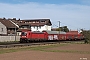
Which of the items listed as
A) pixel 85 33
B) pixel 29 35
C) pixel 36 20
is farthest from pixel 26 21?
pixel 29 35

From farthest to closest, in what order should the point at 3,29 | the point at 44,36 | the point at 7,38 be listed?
the point at 3,29, the point at 44,36, the point at 7,38

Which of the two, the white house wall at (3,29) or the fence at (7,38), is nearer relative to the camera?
the fence at (7,38)

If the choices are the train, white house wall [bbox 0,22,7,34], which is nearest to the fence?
the train

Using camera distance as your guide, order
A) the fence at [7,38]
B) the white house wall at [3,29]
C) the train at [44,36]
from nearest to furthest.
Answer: the train at [44,36] < the fence at [7,38] < the white house wall at [3,29]

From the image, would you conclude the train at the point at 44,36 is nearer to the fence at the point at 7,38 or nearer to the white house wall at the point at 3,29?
the fence at the point at 7,38

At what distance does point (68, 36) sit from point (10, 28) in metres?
24.0

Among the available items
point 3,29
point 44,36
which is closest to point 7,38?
point 44,36

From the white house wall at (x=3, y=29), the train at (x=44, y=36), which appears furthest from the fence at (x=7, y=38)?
the white house wall at (x=3, y=29)

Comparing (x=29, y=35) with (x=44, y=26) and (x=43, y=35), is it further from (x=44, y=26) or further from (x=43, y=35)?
(x=44, y=26)

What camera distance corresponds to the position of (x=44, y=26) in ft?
380

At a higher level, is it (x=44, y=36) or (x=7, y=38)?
(x=44, y=36)

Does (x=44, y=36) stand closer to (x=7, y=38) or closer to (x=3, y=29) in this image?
(x=7, y=38)

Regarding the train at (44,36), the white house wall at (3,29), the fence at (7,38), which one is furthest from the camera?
the white house wall at (3,29)

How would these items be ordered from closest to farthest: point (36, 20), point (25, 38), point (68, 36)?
point (25, 38)
point (68, 36)
point (36, 20)
